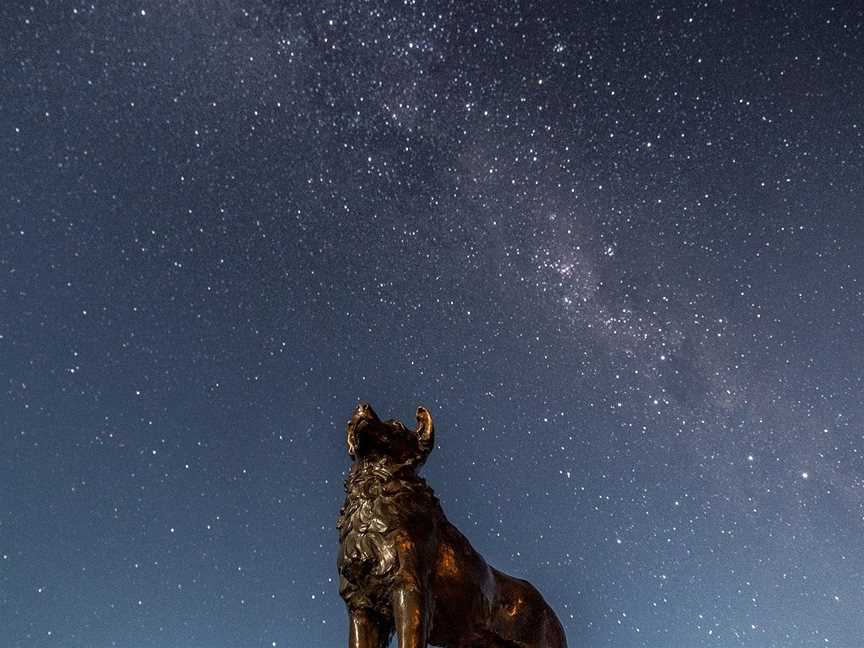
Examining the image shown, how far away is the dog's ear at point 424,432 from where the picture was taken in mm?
4779

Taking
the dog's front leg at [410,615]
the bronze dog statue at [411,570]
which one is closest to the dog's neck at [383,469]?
the bronze dog statue at [411,570]

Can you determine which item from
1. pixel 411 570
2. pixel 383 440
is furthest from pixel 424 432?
pixel 411 570

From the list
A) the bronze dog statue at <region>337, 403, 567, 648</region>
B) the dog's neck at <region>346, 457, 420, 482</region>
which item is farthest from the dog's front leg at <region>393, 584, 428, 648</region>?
the dog's neck at <region>346, 457, 420, 482</region>

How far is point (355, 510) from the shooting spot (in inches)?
177

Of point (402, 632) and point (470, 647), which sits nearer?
point (402, 632)

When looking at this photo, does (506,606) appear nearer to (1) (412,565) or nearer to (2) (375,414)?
(1) (412,565)

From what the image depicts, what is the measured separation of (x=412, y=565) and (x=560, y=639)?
1202mm

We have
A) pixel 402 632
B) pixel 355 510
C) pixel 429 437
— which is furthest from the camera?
pixel 429 437

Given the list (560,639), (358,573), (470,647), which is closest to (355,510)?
(358,573)

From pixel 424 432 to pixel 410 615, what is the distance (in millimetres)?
1080

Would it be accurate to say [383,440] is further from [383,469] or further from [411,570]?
[411,570]

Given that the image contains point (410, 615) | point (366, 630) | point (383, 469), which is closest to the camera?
point (410, 615)

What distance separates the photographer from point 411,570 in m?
4.20

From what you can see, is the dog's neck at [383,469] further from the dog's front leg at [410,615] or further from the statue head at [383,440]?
the dog's front leg at [410,615]
